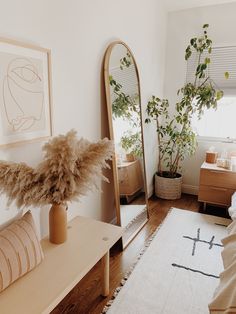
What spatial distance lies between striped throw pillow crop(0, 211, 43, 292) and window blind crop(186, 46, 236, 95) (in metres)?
2.82

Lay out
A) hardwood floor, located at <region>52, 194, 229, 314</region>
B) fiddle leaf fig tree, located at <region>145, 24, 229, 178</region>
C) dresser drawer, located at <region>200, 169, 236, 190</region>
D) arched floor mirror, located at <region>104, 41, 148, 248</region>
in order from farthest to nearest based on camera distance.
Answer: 1. fiddle leaf fig tree, located at <region>145, 24, 229, 178</region>
2. dresser drawer, located at <region>200, 169, 236, 190</region>
3. arched floor mirror, located at <region>104, 41, 148, 248</region>
4. hardwood floor, located at <region>52, 194, 229, 314</region>

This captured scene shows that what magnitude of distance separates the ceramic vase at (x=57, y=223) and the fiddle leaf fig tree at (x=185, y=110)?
1.85 m

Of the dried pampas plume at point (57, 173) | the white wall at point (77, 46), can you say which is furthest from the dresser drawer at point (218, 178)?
the dried pampas plume at point (57, 173)

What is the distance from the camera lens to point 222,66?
3006 millimetres

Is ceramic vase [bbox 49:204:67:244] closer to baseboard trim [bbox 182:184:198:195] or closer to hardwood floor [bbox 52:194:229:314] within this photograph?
hardwood floor [bbox 52:194:229:314]

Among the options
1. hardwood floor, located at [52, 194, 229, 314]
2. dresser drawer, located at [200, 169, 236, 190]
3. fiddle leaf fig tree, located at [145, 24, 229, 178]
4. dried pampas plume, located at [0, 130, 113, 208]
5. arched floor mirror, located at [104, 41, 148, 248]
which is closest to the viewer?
dried pampas plume, located at [0, 130, 113, 208]

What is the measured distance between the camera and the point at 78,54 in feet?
5.36

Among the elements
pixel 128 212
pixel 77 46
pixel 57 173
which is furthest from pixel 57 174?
pixel 128 212

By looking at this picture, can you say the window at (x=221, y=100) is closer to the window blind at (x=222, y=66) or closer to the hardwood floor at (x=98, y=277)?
the window blind at (x=222, y=66)

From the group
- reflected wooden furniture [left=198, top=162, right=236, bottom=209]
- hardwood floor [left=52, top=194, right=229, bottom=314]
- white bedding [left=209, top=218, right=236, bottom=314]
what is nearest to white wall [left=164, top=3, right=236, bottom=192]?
reflected wooden furniture [left=198, top=162, right=236, bottom=209]

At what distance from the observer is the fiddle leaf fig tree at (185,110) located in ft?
9.33

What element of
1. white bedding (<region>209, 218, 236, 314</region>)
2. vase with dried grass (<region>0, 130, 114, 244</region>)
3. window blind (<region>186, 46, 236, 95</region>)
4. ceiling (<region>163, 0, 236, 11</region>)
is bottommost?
white bedding (<region>209, 218, 236, 314</region>)

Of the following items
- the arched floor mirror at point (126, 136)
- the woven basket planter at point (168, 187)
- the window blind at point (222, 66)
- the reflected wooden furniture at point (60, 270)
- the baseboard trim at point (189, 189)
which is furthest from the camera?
the baseboard trim at point (189, 189)

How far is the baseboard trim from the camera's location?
3494 millimetres
